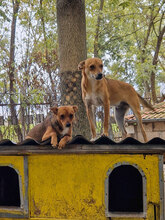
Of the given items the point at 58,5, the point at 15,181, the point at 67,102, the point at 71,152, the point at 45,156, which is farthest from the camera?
the point at 58,5

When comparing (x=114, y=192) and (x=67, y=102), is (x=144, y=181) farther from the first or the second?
(x=67, y=102)

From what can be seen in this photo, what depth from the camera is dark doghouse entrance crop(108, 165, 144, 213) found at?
457 centimetres

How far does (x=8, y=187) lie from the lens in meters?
5.08

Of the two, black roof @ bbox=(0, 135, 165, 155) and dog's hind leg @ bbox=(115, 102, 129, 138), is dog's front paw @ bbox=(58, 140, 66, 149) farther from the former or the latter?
dog's hind leg @ bbox=(115, 102, 129, 138)

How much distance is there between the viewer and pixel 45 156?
4.07 m

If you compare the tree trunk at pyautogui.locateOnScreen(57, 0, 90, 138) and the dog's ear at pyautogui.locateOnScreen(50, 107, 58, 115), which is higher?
the tree trunk at pyautogui.locateOnScreen(57, 0, 90, 138)

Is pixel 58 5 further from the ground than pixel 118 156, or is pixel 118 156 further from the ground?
pixel 58 5

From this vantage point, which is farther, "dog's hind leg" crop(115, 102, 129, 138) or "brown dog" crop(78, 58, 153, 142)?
"dog's hind leg" crop(115, 102, 129, 138)

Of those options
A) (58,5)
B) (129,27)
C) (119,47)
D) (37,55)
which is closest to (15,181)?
(58,5)

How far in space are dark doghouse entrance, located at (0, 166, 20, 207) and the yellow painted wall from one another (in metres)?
1.07

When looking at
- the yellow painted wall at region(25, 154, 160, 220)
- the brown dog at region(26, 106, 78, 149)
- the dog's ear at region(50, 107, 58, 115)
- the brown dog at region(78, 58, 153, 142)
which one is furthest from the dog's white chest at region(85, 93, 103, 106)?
the yellow painted wall at region(25, 154, 160, 220)

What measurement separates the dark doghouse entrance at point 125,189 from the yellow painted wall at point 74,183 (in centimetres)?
71

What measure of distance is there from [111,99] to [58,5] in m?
3.10

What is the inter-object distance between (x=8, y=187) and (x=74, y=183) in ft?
5.73
